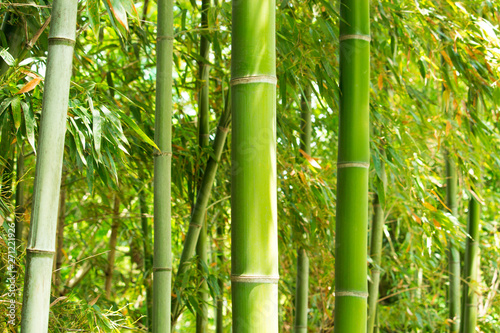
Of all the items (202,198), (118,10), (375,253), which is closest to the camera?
(118,10)

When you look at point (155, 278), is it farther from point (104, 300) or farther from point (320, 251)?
point (320, 251)

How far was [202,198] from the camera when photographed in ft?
6.87

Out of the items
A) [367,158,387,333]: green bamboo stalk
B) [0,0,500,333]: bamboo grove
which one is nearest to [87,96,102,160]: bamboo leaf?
[0,0,500,333]: bamboo grove

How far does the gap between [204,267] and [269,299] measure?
3.63 feet

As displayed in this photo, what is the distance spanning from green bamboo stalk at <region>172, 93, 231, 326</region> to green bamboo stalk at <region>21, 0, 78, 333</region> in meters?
1.04

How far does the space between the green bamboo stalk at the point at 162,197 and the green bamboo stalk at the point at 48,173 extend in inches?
24.4

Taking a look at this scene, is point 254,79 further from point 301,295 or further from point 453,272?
point 453,272

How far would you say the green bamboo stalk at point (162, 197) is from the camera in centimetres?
163

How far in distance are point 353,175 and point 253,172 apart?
1.62 ft

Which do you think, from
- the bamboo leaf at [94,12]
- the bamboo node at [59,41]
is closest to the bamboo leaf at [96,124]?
the bamboo leaf at [94,12]

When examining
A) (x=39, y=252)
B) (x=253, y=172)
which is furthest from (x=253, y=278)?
(x=39, y=252)

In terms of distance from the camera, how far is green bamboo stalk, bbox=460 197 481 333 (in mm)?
2914

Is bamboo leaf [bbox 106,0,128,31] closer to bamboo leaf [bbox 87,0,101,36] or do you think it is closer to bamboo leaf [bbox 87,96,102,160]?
bamboo leaf [bbox 87,0,101,36]

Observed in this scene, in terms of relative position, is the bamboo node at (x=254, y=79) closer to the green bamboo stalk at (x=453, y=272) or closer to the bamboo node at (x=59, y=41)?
the bamboo node at (x=59, y=41)
